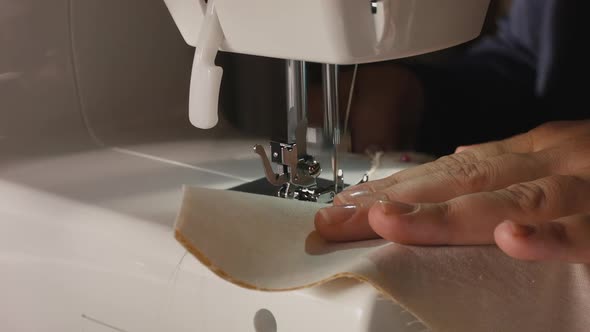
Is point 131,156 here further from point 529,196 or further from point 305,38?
point 529,196

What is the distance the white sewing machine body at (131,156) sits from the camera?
0.62 metres

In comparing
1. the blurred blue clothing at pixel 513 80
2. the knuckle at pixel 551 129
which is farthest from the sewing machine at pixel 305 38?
the blurred blue clothing at pixel 513 80

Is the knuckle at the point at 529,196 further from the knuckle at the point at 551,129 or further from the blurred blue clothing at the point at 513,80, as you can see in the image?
the blurred blue clothing at the point at 513,80

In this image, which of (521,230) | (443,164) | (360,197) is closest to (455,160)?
(443,164)

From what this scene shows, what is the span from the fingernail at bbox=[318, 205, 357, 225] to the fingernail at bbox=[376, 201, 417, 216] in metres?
0.04

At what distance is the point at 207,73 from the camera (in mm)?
708

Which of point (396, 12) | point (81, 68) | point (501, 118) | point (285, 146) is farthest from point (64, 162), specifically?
point (501, 118)

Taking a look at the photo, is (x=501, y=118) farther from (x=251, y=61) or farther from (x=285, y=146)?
(x=285, y=146)

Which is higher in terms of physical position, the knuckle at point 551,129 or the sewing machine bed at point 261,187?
the knuckle at point 551,129

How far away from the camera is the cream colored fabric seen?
20.9 inches

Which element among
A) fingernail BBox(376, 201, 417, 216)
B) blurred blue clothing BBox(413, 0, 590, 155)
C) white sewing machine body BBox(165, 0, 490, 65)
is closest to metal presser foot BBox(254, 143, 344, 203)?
white sewing machine body BBox(165, 0, 490, 65)

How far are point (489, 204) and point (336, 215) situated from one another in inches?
4.1

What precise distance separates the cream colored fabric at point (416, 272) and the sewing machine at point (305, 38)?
143 millimetres

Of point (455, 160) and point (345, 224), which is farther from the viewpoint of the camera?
point (455, 160)
